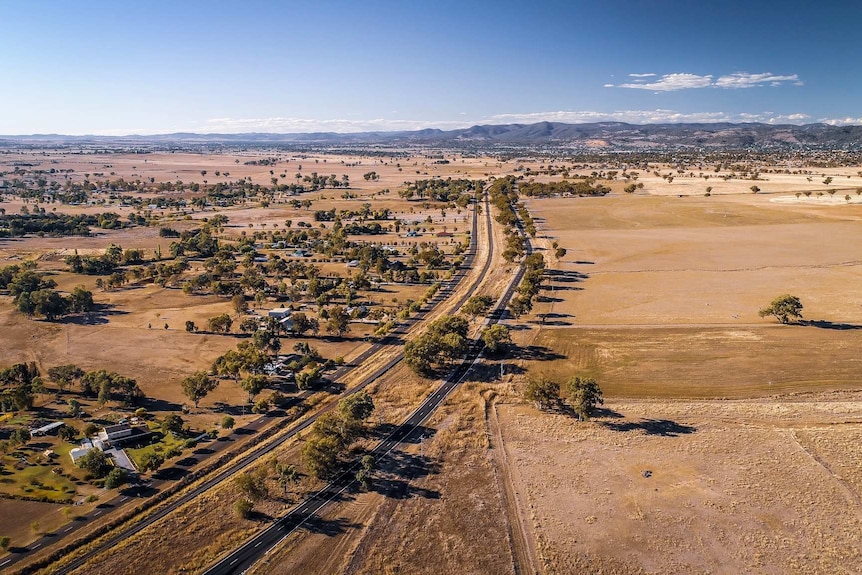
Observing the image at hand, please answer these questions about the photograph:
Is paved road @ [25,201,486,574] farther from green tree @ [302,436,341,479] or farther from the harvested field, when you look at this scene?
the harvested field

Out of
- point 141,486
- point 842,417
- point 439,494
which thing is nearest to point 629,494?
point 439,494

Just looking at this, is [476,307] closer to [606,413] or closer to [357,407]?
[606,413]

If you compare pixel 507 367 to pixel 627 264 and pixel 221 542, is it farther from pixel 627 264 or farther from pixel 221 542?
pixel 627 264

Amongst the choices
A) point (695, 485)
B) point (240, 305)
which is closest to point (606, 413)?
point (695, 485)

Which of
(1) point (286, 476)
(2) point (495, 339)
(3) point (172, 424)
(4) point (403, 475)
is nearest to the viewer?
(1) point (286, 476)

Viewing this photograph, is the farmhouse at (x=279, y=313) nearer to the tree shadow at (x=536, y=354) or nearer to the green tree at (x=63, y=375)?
the green tree at (x=63, y=375)

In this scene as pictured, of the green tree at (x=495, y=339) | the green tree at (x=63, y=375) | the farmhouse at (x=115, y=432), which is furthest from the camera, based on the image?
the green tree at (x=495, y=339)

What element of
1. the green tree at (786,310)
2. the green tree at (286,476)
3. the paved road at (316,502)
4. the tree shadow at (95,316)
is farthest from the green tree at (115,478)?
the green tree at (786,310)
